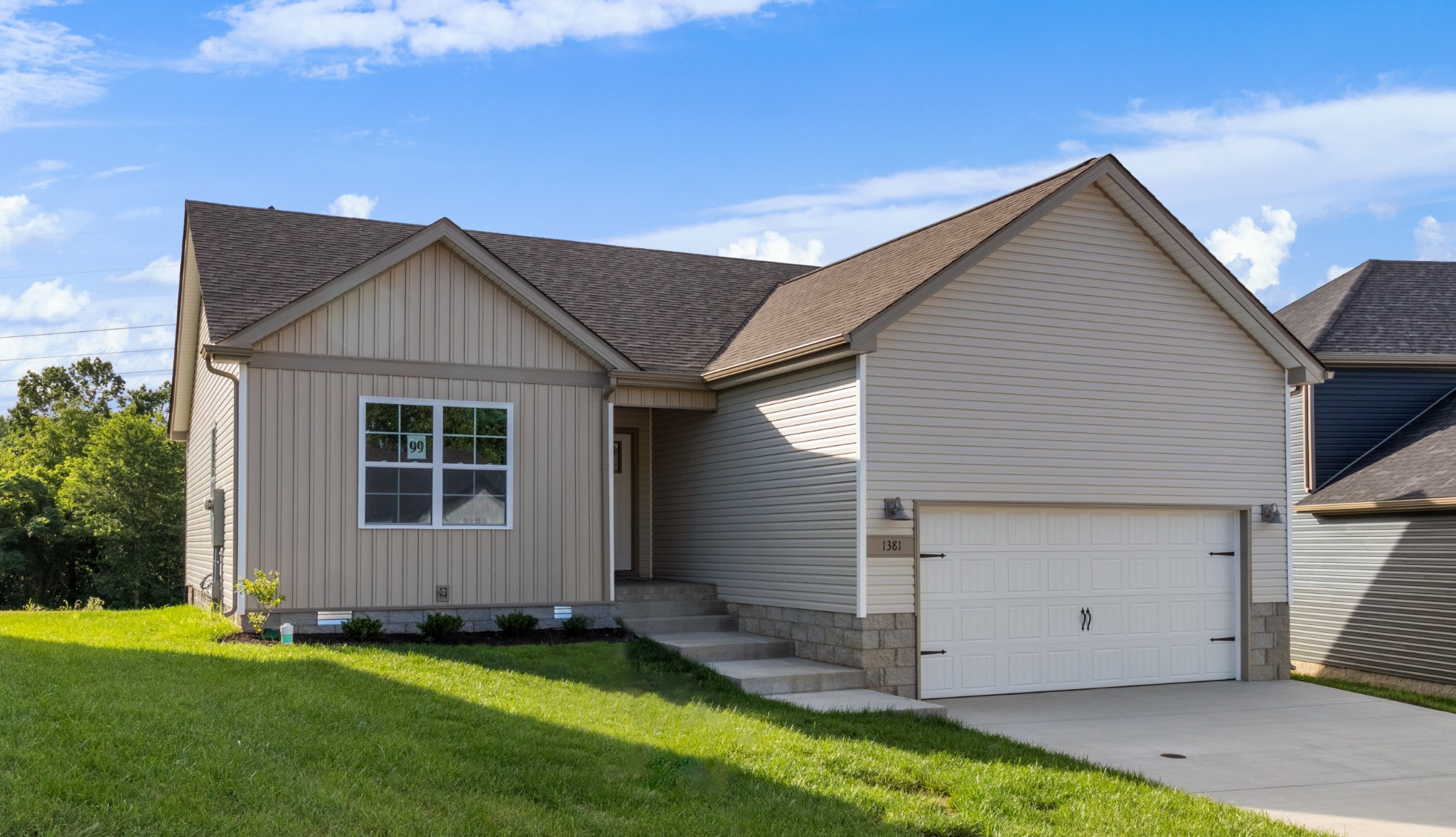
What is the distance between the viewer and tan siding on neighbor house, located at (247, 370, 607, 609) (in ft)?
39.9

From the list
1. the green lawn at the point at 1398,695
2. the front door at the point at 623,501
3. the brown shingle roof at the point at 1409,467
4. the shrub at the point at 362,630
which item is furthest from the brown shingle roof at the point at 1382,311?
the shrub at the point at 362,630

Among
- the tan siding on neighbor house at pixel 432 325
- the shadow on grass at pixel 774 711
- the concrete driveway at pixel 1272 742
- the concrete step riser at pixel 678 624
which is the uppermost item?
the tan siding on neighbor house at pixel 432 325

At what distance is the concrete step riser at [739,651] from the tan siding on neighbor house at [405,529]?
1628 mm

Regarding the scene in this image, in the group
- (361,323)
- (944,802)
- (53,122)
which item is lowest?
(944,802)

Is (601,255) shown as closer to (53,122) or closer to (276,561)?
(276,561)

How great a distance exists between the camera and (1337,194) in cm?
2505

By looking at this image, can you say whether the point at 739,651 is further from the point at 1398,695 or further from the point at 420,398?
the point at 1398,695

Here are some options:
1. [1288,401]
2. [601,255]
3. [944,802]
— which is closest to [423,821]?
[944,802]

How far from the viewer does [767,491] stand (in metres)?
13.7

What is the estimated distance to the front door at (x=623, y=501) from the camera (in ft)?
52.9

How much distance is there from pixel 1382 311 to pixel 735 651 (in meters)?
12.6

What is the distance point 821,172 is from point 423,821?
14.6 meters

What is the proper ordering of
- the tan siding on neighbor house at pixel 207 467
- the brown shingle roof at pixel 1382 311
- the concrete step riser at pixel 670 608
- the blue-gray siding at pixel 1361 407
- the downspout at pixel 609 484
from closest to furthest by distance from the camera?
the tan siding on neighbor house at pixel 207 467 → the downspout at pixel 609 484 → the concrete step riser at pixel 670 608 → the blue-gray siding at pixel 1361 407 → the brown shingle roof at pixel 1382 311

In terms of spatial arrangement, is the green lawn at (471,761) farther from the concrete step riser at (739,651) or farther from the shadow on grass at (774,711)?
the concrete step riser at (739,651)
